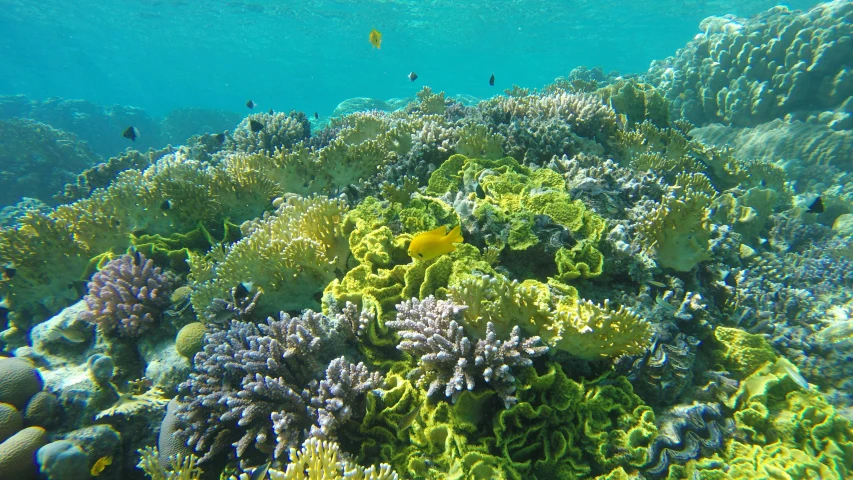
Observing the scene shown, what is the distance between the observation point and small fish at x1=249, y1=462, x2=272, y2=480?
2.57m

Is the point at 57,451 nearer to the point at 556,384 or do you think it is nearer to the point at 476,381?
the point at 476,381

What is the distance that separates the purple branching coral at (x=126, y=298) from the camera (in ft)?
12.9

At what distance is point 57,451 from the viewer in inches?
110

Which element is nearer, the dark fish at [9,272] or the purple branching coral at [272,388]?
the purple branching coral at [272,388]

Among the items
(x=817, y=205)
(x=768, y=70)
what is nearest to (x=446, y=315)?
(x=817, y=205)

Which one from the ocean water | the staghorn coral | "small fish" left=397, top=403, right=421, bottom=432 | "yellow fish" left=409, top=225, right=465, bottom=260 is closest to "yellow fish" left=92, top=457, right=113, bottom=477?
the ocean water

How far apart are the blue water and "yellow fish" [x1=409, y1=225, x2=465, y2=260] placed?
160 ft

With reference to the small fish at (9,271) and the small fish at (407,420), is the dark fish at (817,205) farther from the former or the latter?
the small fish at (9,271)

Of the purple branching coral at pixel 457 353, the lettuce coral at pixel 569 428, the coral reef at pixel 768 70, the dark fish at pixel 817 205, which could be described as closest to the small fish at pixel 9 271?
the purple branching coral at pixel 457 353

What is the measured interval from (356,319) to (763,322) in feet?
14.0

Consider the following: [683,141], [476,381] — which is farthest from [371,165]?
[683,141]

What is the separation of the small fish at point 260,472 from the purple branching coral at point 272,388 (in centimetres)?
11

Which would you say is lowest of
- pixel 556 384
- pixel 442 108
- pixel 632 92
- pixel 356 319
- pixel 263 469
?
pixel 263 469

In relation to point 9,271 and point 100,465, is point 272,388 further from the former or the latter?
point 9,271
